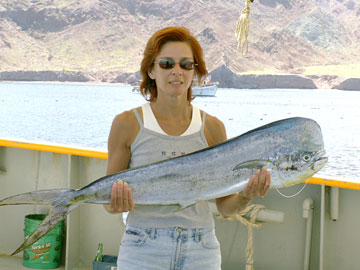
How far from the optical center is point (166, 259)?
5.06 ft

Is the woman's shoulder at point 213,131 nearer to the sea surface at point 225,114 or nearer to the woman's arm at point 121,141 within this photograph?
the woman's arm at point 121,141

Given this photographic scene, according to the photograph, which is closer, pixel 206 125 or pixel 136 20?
pixel 206 125

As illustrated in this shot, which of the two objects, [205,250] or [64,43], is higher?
[64,43]

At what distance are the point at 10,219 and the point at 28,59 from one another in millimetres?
69892

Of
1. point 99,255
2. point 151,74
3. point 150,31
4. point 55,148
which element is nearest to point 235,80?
point 150,31

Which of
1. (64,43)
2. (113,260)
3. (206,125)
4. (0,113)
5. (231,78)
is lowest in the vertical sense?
(113,260)

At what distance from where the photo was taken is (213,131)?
1654 millimetres

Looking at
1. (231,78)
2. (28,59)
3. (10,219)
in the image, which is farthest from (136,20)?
(10,219)

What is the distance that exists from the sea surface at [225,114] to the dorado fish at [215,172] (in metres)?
21.5

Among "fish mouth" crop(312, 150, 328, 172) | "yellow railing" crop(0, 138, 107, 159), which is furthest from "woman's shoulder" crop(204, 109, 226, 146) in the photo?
"yellow railing" crop(0, 138, 107, 159)

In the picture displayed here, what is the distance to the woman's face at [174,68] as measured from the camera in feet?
5.17

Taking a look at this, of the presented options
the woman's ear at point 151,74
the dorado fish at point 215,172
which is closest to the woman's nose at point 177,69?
the woman's ear at point 151,74

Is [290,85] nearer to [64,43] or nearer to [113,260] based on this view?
[64,43]

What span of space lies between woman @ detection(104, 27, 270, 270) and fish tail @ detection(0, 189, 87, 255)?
4.4 inches
